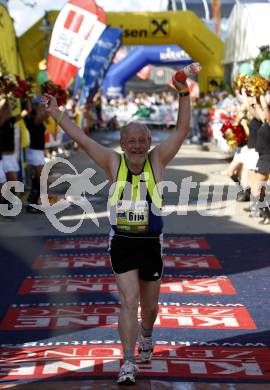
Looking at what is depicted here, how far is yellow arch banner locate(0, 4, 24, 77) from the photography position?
48.8 ft

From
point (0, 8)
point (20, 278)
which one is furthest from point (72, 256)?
point (0, 8)

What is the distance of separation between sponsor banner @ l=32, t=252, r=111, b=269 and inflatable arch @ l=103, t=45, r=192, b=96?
3172 centimetres

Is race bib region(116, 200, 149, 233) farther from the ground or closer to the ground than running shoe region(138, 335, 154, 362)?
farther from the ground

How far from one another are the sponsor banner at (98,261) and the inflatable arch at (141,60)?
104 ft

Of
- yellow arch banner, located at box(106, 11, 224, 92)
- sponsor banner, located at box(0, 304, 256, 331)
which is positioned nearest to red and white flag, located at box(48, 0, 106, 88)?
yellow arch banner, located at box(106, 11, 224, 92)

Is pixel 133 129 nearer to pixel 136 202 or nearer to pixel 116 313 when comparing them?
pixel 136 202

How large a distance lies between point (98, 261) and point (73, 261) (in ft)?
0.91

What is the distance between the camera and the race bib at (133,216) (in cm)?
498

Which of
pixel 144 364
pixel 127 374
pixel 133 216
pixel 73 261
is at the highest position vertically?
pixel 133 216

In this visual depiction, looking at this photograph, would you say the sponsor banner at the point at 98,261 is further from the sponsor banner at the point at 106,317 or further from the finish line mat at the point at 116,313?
the sponsor banner at the point at 106,317

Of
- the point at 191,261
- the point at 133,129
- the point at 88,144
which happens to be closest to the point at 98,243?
the point at 191,261

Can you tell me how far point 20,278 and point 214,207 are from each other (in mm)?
5441

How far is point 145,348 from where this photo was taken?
5.34m

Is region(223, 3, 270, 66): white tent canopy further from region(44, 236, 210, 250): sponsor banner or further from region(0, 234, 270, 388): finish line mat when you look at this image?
region(0, 234, 270, 388): finish line mat
